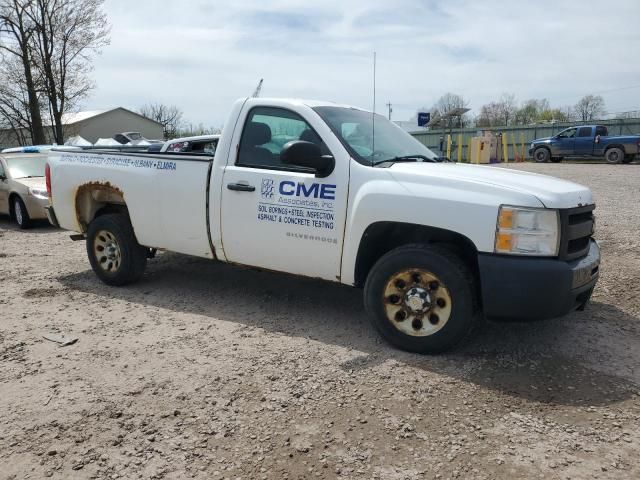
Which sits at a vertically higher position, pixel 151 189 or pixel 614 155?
pixel 151 189

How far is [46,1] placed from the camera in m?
29.2

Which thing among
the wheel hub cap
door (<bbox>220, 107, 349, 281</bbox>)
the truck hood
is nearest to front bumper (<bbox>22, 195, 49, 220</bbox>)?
door (<bbox>220, 107, 349, 281</bbox>)

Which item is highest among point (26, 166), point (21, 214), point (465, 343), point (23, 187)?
point (26, 166)

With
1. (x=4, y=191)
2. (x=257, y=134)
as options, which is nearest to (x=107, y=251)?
(x=257, y=134)

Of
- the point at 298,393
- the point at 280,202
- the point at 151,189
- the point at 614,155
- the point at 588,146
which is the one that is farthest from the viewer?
the point at 588,146

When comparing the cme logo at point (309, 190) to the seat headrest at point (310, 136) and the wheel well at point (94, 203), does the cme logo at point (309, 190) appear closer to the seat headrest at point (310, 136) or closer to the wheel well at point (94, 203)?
the seat headrest at point (310, 136)

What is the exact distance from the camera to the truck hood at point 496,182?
360cm

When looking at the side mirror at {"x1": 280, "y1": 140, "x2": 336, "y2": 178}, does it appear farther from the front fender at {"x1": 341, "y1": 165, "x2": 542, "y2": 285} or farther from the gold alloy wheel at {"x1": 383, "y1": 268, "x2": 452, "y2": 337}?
the gold alloy wheel at {"x1": 383, "y1": 268, "x2": 452, "y2": 337}

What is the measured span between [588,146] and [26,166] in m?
24.0

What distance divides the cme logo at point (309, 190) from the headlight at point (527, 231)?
1.33m

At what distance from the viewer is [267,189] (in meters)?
4.54

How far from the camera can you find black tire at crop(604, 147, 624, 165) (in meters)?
24.3

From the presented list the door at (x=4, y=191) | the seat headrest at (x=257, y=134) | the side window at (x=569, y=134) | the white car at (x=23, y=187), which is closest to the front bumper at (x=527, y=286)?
the seat headrest at (x=257, y=134)

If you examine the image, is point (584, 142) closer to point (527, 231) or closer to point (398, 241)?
point (398, 241)
